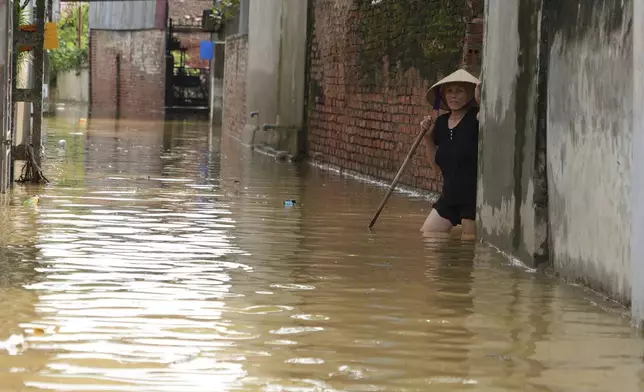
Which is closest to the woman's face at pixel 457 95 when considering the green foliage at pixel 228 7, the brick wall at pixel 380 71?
the brick wall at pixel 380 71

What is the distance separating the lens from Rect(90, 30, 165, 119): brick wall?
4634 centimetres

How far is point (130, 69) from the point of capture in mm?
48156

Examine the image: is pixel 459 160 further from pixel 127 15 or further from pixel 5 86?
pixel 127 15

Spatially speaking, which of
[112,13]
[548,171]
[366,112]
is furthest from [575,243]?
[112,13]

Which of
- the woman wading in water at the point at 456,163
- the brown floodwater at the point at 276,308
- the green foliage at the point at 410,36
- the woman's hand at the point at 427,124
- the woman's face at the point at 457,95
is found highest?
the green foliage at the point at 410,36

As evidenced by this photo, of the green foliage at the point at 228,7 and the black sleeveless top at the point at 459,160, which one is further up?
the green foliage at the point at 228,7

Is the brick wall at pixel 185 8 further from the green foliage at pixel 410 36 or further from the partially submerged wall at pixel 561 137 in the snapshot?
the partially submerged wall at pixel 561 137

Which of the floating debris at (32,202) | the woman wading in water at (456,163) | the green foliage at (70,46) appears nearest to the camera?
the woman wading in water at (456,163)

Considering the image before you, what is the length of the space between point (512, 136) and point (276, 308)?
2726 millimetres

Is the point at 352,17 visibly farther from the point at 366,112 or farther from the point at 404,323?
the point at 404,323

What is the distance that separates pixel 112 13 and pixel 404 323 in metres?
44.1

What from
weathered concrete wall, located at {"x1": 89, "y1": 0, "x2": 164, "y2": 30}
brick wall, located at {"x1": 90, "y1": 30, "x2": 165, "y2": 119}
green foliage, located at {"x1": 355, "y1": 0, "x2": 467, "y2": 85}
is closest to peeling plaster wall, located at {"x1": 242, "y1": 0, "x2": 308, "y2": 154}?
green foliage, located at {"x1": 355, "y1": 0, "x2": 467, "y2": 85}

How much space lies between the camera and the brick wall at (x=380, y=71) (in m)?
12.9

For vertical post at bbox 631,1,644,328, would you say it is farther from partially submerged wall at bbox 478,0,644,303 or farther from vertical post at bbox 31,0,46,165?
vertical post at bbox 31,0,46,165
